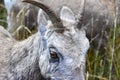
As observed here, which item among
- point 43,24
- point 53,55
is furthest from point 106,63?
point 53,55

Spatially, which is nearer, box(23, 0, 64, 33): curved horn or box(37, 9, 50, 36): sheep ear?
box(23, 0, 64, 33): curved horn

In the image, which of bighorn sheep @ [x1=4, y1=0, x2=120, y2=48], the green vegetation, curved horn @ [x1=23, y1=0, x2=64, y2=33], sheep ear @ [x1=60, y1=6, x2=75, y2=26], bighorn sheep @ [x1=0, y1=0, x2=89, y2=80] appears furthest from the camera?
bighorn sheep @ [x1=4, y1=0, x2=120, y2=48]

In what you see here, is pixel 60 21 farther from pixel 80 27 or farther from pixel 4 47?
pixel 4 47

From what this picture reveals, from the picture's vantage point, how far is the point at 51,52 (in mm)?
5590

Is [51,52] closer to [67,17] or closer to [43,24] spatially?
[43,24]

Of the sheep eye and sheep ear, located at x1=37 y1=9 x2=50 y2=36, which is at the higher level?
sheep ear, located at x1=37 y1=9 x2=50 y2=36

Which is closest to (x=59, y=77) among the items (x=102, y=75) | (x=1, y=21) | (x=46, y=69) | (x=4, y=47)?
(x=46, y=69)

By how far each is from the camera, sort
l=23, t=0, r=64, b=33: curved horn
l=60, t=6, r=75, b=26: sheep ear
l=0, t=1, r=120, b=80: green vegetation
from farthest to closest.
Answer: l=0, t=1, r=120, b=80: green vegetation, l=60, t=6, r=75, b=26: sheep ear, l=23, t=0, r=64, b=33: curved horn

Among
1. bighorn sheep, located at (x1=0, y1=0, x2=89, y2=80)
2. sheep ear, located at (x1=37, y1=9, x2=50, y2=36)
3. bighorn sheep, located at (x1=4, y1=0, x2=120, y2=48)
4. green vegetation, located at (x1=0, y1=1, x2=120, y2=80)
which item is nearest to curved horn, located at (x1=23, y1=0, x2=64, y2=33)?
bighorn sheep, located at (x1=0, y1=0, x2=89, y2=80)

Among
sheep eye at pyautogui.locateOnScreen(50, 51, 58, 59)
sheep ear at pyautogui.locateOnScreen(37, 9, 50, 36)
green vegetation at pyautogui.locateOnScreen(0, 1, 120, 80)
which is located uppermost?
sheep ear at pyautogui.locateOnScreen(37, 9, 50, 36)

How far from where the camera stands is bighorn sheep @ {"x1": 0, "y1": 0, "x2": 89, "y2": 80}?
17.9 ft

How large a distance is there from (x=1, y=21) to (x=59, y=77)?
3530mm

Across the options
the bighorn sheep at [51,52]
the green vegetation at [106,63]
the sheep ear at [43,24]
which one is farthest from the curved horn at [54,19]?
the green vegetation at [106,63]

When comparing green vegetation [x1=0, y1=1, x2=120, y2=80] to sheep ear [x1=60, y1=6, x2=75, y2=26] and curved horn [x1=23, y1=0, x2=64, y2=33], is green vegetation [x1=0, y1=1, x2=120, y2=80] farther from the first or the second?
curved horn [x1=23, y1=0, x2=64, y2=33]
